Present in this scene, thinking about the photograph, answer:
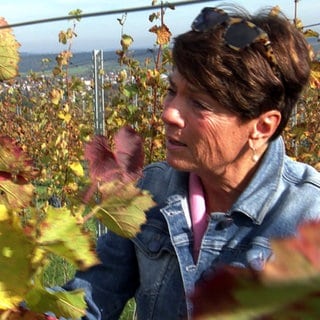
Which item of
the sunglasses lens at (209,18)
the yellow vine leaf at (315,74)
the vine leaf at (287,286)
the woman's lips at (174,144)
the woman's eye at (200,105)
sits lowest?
the woman's lips at (174,144)

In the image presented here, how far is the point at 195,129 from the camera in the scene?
1.45 m

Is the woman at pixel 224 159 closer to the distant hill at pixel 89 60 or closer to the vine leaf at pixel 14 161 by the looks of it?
the distant hill at pixel 89 60

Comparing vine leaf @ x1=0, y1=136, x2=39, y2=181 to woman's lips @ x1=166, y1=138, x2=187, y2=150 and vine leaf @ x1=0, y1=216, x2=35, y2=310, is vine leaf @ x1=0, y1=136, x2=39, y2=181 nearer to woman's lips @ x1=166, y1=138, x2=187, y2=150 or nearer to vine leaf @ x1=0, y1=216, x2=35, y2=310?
vine leaf @ x1=0, y1=216, x2=35, y2=310

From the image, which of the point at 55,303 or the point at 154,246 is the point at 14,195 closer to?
the point at 55,303

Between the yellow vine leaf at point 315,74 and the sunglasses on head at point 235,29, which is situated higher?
the sunglasses on head at point 235,29

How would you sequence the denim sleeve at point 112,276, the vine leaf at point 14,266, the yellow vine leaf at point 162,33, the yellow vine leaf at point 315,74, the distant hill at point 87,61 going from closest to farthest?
the vine leaf at point 14,266 → the denim sleeve at point 112,276 → the yellow vine leaf at point 315,74 → the yellow vine leaf at point 162,33 → the distant hill at point 87,61

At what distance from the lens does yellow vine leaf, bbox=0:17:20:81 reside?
0.85 m

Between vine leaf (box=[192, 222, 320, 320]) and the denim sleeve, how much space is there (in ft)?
4.68

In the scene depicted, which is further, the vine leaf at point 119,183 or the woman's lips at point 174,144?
the woman's lips at point 174,144

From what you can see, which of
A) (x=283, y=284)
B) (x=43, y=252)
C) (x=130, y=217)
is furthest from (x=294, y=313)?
(x=130, y=217)

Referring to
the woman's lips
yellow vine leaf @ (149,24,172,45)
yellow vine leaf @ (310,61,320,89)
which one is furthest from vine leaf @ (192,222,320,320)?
yellow vine leaf @ (149,24,172,45)

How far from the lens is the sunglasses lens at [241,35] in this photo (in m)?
1.37

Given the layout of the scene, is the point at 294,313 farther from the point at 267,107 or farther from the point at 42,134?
the point at 42,134

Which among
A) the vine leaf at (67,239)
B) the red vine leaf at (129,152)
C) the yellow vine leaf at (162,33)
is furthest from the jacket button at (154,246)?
the yellow vine leaf at (162,33)
